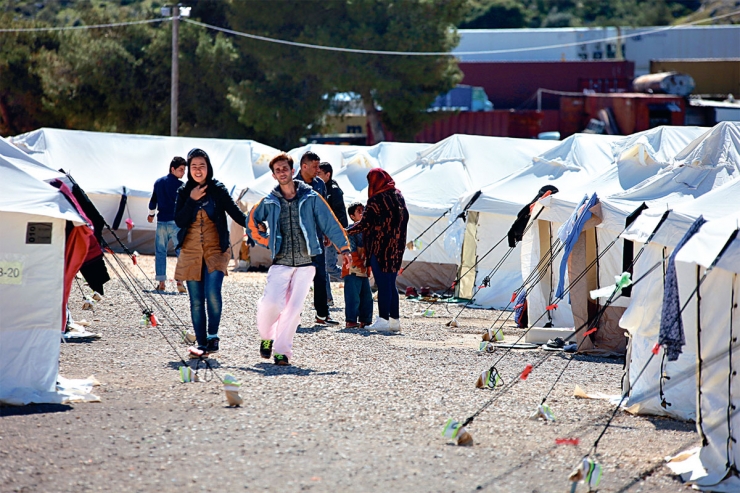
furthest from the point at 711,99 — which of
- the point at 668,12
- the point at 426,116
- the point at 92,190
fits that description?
the point at 668,12

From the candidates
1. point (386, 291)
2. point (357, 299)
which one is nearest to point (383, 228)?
point (386, 291)

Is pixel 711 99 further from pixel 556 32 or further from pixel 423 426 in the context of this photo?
pixel 423 426

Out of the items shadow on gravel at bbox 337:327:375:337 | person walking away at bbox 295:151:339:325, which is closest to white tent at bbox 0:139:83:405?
person walking away at bbox 295:151:339:325

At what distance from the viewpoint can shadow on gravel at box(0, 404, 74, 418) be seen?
252 inches

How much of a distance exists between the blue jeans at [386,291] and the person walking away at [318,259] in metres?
0.59

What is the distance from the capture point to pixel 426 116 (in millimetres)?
36375

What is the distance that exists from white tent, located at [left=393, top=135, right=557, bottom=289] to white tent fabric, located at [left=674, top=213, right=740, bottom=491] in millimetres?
9058

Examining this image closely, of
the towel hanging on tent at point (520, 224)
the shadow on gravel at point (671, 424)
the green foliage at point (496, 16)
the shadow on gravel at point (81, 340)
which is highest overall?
the green foliage at point (496, 16)

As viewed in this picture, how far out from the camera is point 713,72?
41.5 metres

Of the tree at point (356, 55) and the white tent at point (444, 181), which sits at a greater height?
the tree at point (356, 55)

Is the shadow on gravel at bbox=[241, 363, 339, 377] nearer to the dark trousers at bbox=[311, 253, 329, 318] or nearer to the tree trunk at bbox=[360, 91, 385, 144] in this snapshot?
the dark trousers at bbox=[311, 253, 329, 318]

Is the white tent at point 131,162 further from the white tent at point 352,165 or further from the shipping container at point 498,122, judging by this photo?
the shipping container at point 498,122

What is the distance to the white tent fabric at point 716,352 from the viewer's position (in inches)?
218

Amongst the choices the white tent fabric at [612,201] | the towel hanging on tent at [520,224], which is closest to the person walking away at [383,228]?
the white tent fabric at [612,201]
